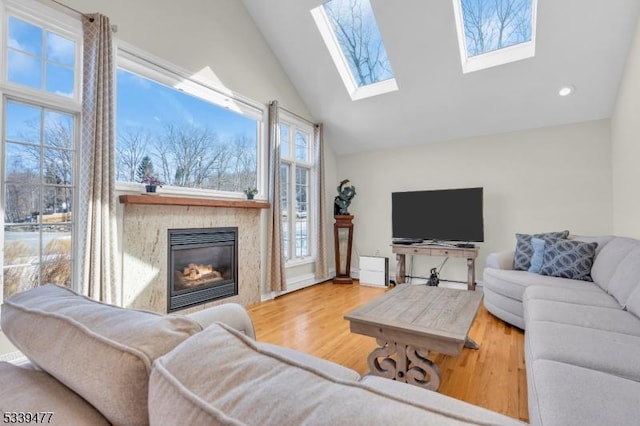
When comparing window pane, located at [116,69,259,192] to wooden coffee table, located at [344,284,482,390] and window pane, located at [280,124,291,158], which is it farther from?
wooden coffee table, located at [344,284,482,390]

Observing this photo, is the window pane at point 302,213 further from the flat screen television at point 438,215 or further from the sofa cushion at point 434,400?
the sofa cushion at point 434,400

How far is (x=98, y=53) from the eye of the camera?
2.43 m

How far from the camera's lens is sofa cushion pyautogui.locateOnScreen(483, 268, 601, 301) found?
274 centimetres

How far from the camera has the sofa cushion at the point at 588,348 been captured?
4.27 feet

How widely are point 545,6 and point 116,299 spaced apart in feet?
15.4

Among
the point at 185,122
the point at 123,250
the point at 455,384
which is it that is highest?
the point at 185,122

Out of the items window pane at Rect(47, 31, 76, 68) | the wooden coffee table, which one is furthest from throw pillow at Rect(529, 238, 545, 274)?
window pane at Rect(47, 31, 76, 68)

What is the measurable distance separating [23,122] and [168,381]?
2792mm

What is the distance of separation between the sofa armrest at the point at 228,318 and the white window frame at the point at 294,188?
323 centimetres

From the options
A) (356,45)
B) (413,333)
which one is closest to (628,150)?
(413,333)

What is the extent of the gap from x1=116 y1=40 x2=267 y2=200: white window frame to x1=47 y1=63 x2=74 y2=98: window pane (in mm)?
397

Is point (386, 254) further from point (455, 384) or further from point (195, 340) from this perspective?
point (195, 340)

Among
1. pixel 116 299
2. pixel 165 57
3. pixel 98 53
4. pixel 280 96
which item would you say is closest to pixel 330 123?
pixel 280 96


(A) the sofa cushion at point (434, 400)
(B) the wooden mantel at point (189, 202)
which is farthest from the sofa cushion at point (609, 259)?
(B) the wooden mantel at point (189, 202)
